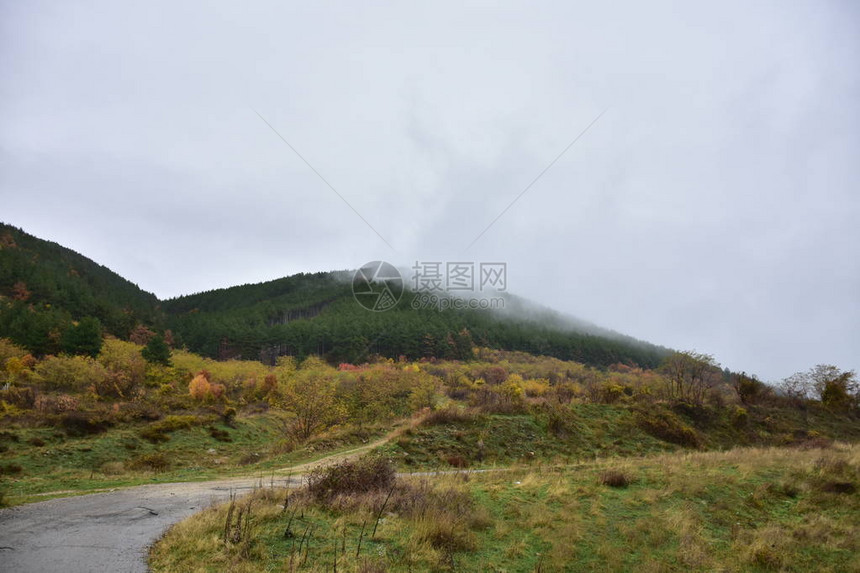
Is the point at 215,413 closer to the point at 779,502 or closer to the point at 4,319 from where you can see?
the point at 779,502

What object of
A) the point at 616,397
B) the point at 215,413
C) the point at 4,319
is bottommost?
the point at 215,413

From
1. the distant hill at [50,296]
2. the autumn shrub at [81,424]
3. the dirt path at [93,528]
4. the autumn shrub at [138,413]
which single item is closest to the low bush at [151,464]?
the autumn shrub at [81,424]

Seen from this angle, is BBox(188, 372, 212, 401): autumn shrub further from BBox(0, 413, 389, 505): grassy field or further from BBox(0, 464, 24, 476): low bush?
BBox(0, 464, 24, 476): low bush

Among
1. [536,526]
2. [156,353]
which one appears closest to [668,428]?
[536,526]

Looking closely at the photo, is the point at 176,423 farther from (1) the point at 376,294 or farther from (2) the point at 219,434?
(1) the point at 376,294

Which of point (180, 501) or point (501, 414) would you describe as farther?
point (501, 414)

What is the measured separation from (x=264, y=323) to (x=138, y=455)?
10498 centimetres

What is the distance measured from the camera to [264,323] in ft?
411

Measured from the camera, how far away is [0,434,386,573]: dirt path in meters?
6.88

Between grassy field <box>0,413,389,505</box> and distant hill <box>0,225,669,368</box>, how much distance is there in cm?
5140

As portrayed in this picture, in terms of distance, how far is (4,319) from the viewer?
2569 inches

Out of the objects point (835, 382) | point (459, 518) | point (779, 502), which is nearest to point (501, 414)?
point (779, 502)

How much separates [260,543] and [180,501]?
601cm

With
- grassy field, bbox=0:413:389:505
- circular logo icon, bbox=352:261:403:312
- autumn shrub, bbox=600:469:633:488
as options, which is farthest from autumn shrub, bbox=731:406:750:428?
circular logo icon, bbox=352:261:403:312
